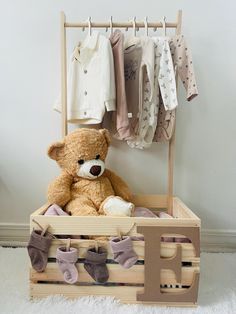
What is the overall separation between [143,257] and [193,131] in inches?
28.2

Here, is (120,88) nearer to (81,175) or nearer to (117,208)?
(81,175)

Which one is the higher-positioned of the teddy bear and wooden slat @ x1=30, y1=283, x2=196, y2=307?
the teddy bear

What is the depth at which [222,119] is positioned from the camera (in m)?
1.46

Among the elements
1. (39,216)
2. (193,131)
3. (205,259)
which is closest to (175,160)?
(193,131)

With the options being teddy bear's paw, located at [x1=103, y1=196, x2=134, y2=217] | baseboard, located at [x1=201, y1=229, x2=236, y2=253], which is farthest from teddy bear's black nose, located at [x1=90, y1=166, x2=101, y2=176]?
baseboard, located at [x1=201, y1=229, x2=236, y2=253]

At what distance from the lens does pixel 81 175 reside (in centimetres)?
121

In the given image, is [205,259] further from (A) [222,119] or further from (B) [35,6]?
(B) [35,6]

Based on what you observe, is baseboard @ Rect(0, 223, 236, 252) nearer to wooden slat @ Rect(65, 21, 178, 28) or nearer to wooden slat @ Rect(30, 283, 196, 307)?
wooden slat @ Rect(30, 283, 196, 307)

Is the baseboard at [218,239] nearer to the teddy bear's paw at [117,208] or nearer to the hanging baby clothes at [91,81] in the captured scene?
the teddy bear's paw at [117,208]

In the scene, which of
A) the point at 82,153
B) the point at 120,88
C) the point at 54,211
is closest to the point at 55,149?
the point at 82,153

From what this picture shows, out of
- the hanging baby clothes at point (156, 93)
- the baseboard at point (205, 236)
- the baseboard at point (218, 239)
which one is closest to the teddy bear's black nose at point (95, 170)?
the hanging baby clothes at point (156, 93)

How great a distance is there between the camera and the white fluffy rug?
96cm

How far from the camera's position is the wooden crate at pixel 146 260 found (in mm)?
970

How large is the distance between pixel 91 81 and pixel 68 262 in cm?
71
